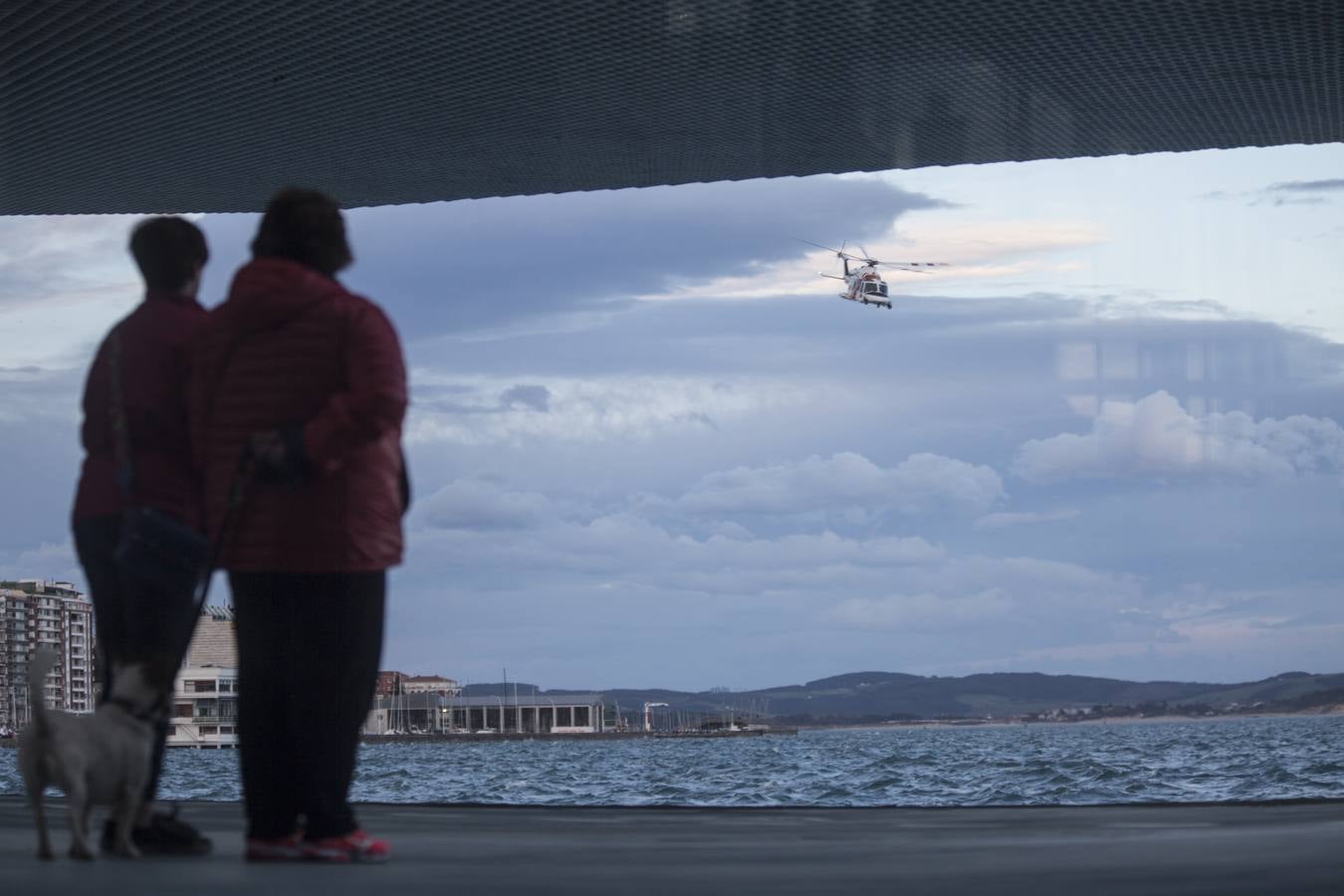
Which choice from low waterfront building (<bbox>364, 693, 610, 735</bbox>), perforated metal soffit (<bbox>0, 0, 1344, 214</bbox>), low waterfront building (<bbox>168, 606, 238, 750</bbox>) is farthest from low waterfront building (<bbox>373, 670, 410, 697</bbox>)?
perforated metal soffit (<bbox>0, 0, 1344, 214</bbox>)

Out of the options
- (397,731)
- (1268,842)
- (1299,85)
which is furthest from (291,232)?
(397,731)

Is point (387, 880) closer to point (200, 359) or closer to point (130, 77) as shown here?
point (200, 359)

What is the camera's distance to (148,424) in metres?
3.66

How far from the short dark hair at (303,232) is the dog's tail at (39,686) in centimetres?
97

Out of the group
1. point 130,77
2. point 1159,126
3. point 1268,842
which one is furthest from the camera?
point 1159,126

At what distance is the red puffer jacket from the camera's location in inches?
130

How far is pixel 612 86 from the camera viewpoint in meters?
19.7

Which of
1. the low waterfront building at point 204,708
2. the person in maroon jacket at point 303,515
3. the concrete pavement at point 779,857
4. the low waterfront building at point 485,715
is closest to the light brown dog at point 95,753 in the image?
the concrete pavement at point 779,857

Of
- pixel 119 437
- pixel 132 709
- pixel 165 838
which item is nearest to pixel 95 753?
pixel 132 709

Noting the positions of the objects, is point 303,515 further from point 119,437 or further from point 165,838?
point 165,838

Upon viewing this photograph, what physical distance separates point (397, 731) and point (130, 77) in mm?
→ 133129

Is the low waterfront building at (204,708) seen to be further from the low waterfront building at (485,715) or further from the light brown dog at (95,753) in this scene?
the light brown dog at (95,753)

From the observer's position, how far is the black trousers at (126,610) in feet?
11.9

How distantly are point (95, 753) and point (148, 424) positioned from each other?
740mm
